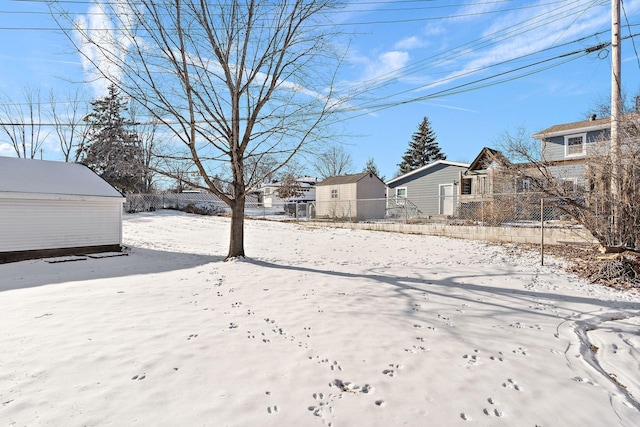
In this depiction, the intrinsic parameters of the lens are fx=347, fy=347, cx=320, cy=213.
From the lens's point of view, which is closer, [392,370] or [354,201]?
[392,370]

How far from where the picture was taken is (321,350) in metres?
3.90

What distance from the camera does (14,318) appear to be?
15.5 feet

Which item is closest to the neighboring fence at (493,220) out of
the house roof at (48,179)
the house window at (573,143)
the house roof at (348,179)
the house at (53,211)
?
the house roof at (348,179)

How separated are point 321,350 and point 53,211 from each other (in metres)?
12.4

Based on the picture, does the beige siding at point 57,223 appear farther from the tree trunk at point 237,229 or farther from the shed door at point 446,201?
the shed door at point 446,201

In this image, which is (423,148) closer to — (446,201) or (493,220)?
(446,201)

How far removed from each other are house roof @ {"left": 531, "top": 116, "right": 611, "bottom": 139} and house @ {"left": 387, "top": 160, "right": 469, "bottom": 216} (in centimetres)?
481

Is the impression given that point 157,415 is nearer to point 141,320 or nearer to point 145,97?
point 141,320

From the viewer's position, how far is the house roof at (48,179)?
11406mm

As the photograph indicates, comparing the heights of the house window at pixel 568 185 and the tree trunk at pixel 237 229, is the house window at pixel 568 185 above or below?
above

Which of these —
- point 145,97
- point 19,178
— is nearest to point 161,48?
point 145,97

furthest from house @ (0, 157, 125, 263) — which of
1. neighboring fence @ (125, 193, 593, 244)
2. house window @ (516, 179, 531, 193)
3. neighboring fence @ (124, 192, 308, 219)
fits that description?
neighboring fence @ (124, 192, 308, 219)

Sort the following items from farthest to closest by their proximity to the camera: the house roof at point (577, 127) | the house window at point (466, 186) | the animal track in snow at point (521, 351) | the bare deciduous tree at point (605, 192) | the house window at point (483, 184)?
the house window at point (466, 186) → the house window at point (483, 184) → the house roof at point (577, 127) → the bare deciduous tree at point (605, 192) → the animal track in snow at point (521, 351)

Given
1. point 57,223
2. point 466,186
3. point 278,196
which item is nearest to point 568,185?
point 466,186
